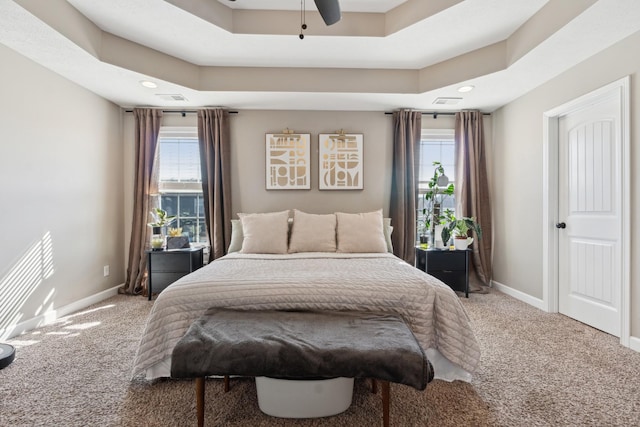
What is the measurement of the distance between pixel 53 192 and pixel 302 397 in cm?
309

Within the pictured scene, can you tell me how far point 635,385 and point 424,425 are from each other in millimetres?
1387

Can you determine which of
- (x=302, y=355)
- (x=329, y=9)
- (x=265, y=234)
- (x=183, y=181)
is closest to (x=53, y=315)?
(x=183, y=181)

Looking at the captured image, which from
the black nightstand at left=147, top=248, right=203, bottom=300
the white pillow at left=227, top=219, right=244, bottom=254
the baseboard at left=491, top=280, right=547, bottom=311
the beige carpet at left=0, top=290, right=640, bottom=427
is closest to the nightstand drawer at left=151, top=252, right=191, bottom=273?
the black nightstand at left=147, top=248, right=203, bottom=300

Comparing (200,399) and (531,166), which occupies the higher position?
(531,166)

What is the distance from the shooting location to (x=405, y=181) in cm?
409

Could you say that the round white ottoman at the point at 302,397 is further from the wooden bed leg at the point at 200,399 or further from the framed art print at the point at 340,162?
the framed art print at the point at 340,162

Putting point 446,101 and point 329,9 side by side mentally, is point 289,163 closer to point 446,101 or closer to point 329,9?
point 446,101

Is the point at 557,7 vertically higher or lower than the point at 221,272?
higher

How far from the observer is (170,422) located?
Result: 1.60m

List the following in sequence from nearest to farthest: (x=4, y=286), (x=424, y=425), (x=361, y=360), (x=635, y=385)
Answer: (x=361, y=360) < (x=424, y=425) < (x=635, y=385) < (x=4, y=286)

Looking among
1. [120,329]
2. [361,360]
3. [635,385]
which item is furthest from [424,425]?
[120,329]

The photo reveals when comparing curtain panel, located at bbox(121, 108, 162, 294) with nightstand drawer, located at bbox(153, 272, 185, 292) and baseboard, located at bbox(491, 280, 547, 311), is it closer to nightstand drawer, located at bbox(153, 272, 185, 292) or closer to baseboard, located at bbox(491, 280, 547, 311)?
nightstand drawer, located at bbox(153, 272, 185, 292)

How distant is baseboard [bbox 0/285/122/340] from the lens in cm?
266

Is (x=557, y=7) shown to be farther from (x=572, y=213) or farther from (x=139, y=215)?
(x=139, y=215)
